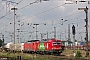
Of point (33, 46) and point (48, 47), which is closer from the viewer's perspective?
point (48, 47)

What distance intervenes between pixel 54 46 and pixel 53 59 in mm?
16070

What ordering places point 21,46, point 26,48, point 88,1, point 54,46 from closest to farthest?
point 88,1 → point 54,46 → point 26,48 → point 21,46

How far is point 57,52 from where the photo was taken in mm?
51281

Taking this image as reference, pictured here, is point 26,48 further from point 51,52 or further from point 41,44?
point 51,52

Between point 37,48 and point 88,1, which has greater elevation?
point 88,1

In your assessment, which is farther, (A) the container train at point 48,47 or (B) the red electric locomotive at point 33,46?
(B) the red electric locomotive at point 33,46

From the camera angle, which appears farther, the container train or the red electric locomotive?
the red electric locomotive

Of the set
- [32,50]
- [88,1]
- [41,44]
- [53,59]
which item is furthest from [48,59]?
[32,50]

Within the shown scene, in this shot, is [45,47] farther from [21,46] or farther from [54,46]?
[21,46]

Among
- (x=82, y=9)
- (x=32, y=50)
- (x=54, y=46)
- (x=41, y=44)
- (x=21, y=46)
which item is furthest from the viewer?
(x=21, y=46)

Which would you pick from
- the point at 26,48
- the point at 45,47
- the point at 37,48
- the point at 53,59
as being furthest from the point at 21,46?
the point at 53,59

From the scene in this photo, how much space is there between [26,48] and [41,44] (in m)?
16.5

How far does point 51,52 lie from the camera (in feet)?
170

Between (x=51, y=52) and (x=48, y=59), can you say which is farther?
(x=51, y=52)
